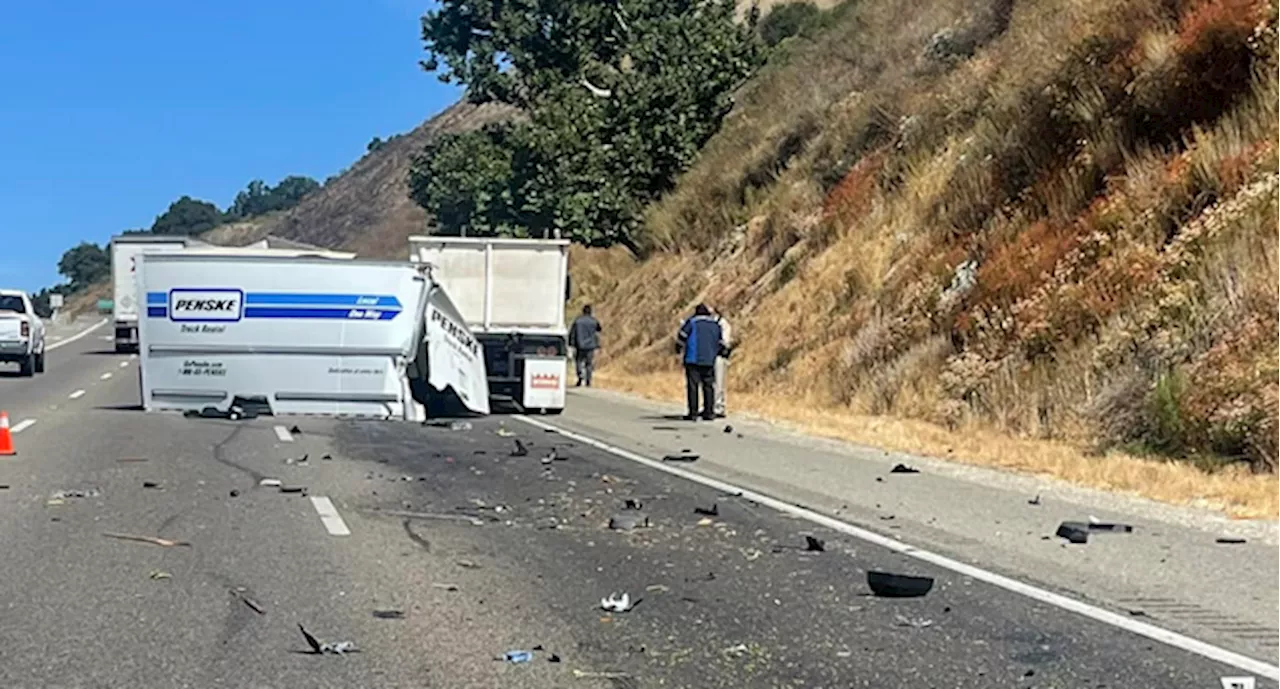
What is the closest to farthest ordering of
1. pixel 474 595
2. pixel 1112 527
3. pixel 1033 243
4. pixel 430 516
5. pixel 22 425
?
pixel 474 595 < pixel 1112 527 < pixel 430 516 < pixel 22 425 < pixel 1033 243

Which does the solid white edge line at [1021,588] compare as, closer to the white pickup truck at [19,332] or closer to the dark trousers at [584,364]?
the dark trousers at [584,364]

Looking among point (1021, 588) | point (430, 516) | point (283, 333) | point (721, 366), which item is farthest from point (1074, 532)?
point (721, 366)

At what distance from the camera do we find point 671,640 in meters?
7.64

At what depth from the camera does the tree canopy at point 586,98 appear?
45.1 meters

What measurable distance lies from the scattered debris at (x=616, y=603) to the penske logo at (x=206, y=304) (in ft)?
45.8

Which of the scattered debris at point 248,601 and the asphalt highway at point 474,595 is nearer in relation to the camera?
the asphalt highway at point 474,595

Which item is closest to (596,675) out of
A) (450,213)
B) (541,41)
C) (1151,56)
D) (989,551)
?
(989,551)

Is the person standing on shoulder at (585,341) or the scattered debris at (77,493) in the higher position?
the person standing on shoulder at (585,341)

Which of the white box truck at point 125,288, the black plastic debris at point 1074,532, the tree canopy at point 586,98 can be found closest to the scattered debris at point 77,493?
the black plastic debris at point 1074,532

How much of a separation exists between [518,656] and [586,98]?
135 feet

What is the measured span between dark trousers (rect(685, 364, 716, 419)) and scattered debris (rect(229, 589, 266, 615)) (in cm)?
1510

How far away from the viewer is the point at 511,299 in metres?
25.7

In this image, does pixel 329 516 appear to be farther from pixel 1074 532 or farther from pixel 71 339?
pixel 71 339

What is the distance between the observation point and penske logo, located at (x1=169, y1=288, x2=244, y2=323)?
2139 centimetres
